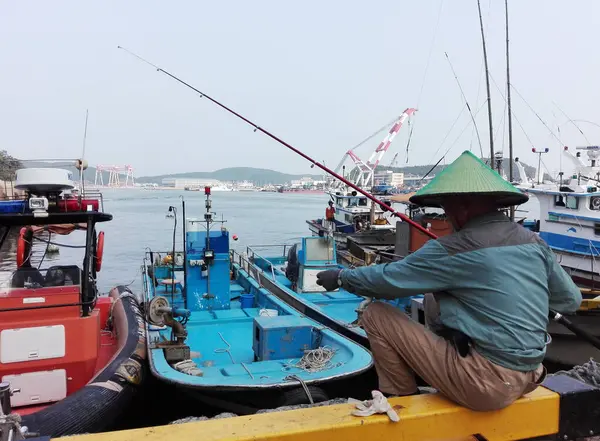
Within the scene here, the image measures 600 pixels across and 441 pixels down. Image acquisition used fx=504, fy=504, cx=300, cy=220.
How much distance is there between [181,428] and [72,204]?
367cm

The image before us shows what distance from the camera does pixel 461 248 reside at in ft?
8.61

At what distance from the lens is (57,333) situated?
4812mm

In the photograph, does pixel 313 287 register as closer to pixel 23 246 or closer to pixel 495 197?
pixel 23 246

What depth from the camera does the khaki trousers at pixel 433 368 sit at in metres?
2.60

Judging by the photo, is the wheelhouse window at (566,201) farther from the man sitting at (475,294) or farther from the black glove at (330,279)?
the black glove at (330,279)

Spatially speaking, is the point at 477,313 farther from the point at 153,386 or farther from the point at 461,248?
A: the point at 153,386

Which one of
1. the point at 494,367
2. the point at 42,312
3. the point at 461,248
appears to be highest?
the point at 461,248

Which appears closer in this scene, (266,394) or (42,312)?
(42,312)

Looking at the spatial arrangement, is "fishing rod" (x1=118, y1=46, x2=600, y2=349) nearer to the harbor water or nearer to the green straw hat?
the green straw hat

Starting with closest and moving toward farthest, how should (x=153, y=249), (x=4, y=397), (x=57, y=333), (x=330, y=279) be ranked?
(x=4, y=397) < (x=330, y=279) < (x=57, y=333) < (x=153, y=249)

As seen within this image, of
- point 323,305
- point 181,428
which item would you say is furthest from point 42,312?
point 323,305

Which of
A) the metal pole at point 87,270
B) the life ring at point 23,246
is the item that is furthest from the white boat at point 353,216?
the metal pole at point 87,270

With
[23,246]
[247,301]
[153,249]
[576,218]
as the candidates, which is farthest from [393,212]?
[153,249]

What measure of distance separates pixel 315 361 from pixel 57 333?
9.08 ft
